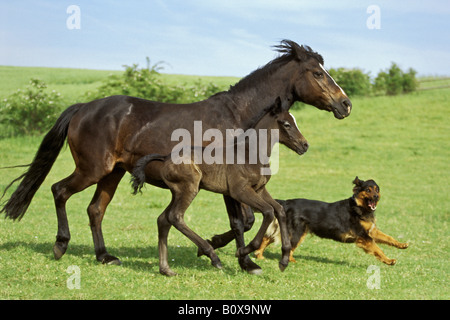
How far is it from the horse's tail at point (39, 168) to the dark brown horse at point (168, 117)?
40cm

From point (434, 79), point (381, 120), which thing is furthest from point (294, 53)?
point (434, 79)

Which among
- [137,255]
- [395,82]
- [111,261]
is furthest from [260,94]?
[395,82]

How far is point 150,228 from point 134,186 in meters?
5.01

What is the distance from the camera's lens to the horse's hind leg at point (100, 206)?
7711 millimetres

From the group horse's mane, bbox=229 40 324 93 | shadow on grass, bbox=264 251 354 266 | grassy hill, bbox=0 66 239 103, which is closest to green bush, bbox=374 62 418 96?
grassy hill, bbox=0 66 239 103

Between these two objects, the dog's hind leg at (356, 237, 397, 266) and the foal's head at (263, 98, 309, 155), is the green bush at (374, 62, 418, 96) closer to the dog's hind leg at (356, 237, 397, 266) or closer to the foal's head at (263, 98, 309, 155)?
the dog's hind leg at (356, 237, 397, 266)

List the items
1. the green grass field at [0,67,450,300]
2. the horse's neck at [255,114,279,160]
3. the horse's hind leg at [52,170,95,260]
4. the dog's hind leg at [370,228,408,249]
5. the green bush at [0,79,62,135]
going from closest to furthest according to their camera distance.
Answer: the green grass field at [0,67,450,300], the horse's neck at [255,114,279,160], the horse's hind leg at [52,170,95,260], the dog's hind leg at [370,228,408,249], the green bush at [0,79,62,135]

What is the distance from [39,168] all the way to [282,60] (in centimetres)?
416

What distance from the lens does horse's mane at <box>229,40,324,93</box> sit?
715 cm

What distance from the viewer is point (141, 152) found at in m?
7.15

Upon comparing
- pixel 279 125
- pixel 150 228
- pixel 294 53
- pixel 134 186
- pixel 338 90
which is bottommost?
pixel 150 228

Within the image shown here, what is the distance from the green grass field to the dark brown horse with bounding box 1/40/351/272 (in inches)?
26.0
